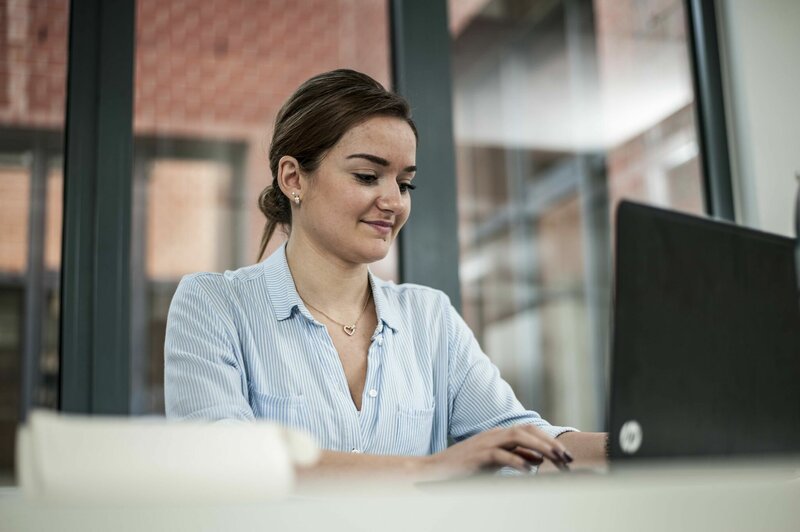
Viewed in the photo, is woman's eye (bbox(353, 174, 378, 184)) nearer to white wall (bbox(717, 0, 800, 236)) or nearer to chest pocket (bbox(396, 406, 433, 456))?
chest pocket (bbox(396, 406, 433, 456))

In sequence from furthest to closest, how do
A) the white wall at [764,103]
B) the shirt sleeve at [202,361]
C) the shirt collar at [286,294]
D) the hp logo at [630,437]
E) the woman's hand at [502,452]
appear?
1. the white wall at [764,103]
2. the shirt collar at [286,294]
3. the shirt sleeve at [202,361]
4. the woman's hand at [502,452]
5. the hp logo at [630,437]

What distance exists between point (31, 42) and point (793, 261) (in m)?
2.28

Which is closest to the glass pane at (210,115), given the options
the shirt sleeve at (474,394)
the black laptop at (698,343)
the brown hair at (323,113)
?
the brown hair at (323,113)

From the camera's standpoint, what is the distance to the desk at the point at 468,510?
509 millimetres

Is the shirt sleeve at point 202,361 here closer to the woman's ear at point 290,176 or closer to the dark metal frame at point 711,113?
the woman's ear at point 290,176

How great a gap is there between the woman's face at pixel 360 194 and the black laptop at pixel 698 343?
31.8 inches

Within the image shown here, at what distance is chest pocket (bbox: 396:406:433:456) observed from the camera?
1.69 meters

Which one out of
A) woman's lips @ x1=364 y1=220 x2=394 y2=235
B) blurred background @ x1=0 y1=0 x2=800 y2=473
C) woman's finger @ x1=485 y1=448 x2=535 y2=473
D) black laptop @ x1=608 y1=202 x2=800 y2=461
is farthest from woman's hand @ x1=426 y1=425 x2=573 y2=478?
blurred background @ x1=0 y1=0 x2=800 y2=473

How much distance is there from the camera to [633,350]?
2.94ft

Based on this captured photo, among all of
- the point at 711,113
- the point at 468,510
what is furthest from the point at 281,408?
the point at 711,113

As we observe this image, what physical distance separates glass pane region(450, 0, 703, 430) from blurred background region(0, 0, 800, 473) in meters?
0.02

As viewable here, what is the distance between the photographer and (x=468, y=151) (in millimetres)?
6680

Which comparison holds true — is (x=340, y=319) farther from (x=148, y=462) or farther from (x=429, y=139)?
(x=148, y=462)

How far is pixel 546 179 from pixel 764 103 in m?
3.79
